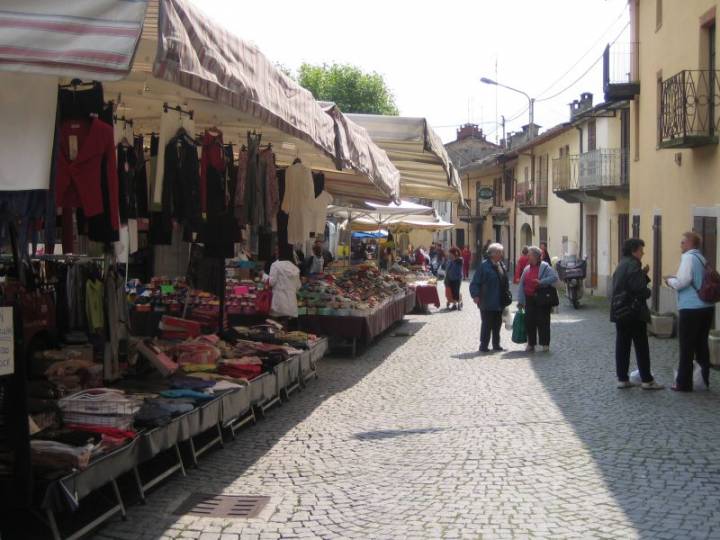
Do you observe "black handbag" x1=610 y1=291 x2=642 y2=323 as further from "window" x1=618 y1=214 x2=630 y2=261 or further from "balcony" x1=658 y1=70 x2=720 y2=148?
"window" x1=618 y1=214 x2=630 y2=261

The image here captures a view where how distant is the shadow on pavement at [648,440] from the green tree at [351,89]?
40622 mm

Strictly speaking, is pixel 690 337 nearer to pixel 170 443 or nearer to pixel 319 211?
pixel 319 211

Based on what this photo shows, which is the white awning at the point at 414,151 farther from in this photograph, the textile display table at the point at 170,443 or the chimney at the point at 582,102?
the chimney at the point at 582,102

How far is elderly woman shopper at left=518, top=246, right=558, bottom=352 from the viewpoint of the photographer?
13.9 metres

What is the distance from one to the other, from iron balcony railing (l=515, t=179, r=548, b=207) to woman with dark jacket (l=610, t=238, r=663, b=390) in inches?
1148

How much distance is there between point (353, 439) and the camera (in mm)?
8008

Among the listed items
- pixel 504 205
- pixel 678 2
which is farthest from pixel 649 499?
pixel 504 205

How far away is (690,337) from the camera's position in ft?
33.1

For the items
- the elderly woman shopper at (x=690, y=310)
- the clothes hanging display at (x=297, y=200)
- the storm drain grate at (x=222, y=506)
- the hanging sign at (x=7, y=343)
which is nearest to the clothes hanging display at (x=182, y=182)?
the storm drain grate at (x=222, y=506)

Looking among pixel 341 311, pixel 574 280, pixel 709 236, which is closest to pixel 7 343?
pixel 341 311

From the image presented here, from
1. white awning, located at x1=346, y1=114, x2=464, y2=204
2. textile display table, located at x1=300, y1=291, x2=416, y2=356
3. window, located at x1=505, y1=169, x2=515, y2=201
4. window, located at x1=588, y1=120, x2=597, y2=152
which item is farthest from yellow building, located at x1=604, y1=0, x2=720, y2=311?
window, located at x1=505, y1=169, x2=515, y2=201

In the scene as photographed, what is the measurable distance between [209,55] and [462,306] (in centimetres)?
1973

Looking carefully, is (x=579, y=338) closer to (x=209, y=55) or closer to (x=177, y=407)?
(x=177, y=407)

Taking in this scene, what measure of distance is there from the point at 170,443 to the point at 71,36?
3052mm
